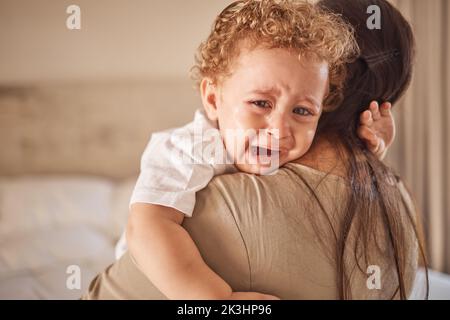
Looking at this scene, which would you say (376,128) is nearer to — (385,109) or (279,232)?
(385,109)

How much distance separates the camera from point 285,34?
67 cm

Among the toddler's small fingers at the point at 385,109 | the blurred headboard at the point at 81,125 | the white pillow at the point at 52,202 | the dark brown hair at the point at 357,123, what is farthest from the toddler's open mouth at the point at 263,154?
the white pillow at the point at 52,202

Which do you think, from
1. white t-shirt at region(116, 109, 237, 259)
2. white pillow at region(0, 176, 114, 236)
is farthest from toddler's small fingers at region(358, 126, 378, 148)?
white pillow at region(0, 176, 114, 236)

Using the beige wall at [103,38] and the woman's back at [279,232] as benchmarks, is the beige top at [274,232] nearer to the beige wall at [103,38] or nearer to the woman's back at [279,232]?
the woman's back at [279,232]

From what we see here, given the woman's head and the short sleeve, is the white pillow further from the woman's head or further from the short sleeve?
the woman's head

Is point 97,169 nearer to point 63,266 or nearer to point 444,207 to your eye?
point 63,266

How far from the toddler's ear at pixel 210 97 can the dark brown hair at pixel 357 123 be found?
183 millimetres

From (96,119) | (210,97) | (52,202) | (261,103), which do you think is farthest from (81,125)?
(261,103)

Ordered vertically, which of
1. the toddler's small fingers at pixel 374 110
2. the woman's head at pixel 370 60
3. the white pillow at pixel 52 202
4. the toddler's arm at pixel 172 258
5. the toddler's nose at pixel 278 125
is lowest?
the white pillow at pixel 52 202

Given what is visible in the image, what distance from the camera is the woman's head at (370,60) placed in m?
0.75

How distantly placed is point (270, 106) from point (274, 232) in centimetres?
19

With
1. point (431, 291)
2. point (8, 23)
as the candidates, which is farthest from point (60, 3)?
point (431, 291)

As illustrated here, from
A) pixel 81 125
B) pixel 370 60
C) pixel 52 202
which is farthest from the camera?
pixel 52 202

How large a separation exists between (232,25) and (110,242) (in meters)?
1.19
